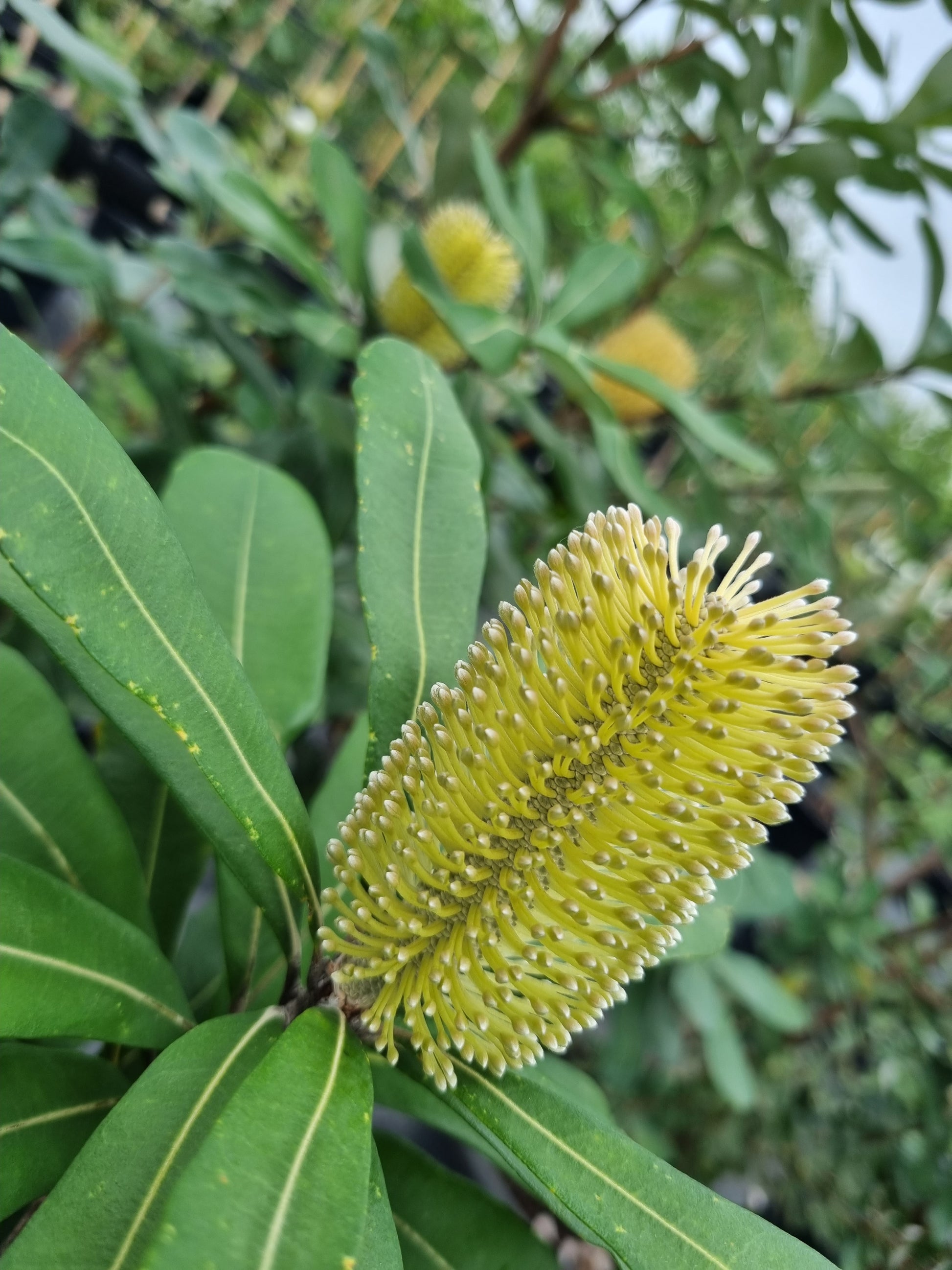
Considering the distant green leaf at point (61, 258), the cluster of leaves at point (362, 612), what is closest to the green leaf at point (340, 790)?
the cluster of leaves at point (362, 612)

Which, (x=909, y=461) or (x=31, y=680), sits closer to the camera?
(x=31, y=680)

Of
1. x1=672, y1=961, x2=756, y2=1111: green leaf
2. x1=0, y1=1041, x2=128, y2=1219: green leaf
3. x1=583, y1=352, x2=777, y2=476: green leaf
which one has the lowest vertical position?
x1=672, y1=961, x2=756, y2=1111: green leaf

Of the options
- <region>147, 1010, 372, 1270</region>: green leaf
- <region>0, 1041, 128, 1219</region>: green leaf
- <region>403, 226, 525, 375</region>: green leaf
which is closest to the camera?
<region>147, 1010, 372, 1270</region>: green leaf

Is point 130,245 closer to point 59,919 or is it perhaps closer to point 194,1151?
point 59,919

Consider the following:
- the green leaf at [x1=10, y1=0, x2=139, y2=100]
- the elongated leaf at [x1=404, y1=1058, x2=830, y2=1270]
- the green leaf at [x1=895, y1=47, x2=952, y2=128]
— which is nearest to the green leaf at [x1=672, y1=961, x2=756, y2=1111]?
the elongated leaf at [x1=404, y1=1058, x2=830, y2=1270]

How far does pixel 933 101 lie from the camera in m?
0.92

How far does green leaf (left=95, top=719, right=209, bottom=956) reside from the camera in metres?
0.58

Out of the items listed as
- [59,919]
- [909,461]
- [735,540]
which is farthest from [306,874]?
[909,461]

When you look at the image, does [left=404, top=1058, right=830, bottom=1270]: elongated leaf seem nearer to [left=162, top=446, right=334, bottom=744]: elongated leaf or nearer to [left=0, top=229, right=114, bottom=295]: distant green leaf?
[left=162, top=446, right=334, bottom=744]: elongated leaf

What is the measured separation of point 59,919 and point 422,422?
0.34m

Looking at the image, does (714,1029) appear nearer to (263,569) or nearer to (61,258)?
(263,569)

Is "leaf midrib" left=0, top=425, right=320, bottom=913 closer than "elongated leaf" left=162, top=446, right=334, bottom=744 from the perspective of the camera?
Yes

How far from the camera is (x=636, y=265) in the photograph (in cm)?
87

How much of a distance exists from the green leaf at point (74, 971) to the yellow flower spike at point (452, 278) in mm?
677
